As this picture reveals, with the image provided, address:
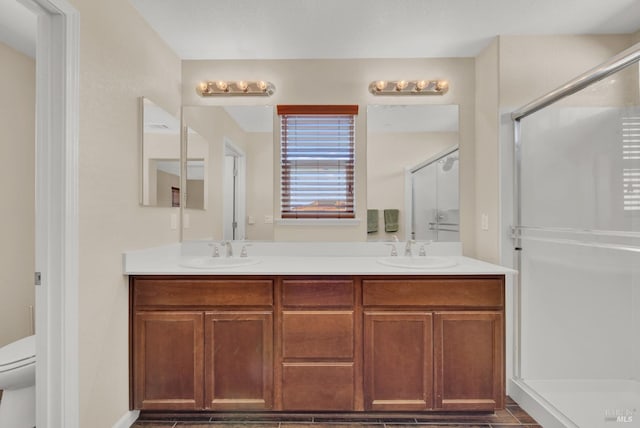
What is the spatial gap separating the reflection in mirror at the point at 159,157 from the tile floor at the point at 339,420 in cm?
130

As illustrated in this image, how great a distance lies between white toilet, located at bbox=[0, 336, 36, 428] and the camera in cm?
149

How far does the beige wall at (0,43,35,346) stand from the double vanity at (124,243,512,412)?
1.14m

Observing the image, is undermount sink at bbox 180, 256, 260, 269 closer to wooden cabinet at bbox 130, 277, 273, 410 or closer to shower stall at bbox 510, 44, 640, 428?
wooden cabinet at bbox 130, 277, 273, 410

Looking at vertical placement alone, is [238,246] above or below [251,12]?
below

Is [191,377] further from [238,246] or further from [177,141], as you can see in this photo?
[177,141]

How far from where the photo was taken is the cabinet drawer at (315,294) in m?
1.81

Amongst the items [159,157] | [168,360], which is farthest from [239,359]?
[159,157]

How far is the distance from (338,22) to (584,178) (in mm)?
1844

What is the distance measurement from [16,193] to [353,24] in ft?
8.42

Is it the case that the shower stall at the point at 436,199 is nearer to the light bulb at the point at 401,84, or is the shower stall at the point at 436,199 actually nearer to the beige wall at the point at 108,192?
the light bulb at the point at 401,84

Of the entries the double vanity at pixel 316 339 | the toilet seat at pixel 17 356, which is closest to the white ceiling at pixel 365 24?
the double vanity at pixel 316 339

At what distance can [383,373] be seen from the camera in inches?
70.5

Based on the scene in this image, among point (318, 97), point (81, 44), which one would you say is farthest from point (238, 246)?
point (81, 44)

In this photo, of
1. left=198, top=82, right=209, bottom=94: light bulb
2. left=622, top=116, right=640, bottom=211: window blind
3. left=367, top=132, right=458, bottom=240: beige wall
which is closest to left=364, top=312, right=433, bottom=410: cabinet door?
left=367, top=132, right=458, bottom=240: beige wall
